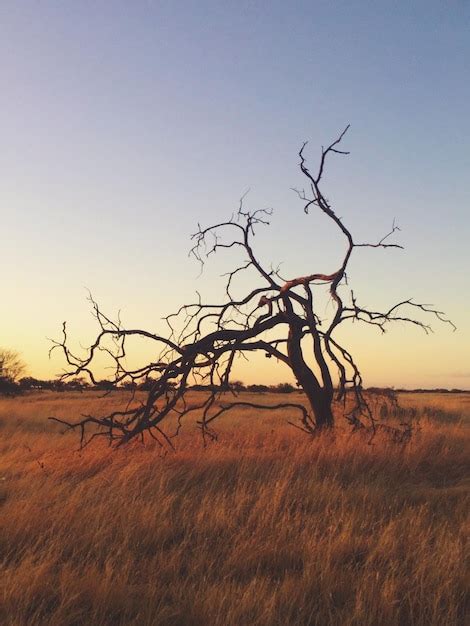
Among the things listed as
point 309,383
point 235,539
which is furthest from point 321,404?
point 235,539

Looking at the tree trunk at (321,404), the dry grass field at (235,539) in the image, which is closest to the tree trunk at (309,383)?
the tree trunk at (321,404)

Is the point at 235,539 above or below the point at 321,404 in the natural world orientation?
below

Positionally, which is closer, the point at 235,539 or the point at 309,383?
the point at 235,539

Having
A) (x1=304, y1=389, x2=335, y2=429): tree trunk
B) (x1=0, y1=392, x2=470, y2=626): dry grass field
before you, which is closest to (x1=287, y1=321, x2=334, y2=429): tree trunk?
(x1=304, y1=389, x2=335, y2=429): tree trunk

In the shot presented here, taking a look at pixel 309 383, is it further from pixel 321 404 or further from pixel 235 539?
pixel 235 539

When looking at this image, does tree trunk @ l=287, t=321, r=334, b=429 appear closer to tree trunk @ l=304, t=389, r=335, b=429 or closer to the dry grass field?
tree trunk @ l=304, t=389, r=335, b=429

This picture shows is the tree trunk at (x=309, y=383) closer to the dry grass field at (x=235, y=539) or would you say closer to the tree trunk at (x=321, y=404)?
the tree trunk at (x=321, y=404)

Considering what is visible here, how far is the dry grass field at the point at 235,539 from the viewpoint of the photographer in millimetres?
3826

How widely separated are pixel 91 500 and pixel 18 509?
2.51ft

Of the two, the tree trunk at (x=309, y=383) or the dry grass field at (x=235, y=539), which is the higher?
the tree trunk at (x=309, y=383)

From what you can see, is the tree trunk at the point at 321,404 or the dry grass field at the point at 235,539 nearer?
the dry grass field at the point at 235,539

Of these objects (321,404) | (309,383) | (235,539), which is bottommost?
(235,539)

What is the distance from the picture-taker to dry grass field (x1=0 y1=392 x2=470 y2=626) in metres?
3.83

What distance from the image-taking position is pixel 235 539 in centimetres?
513
